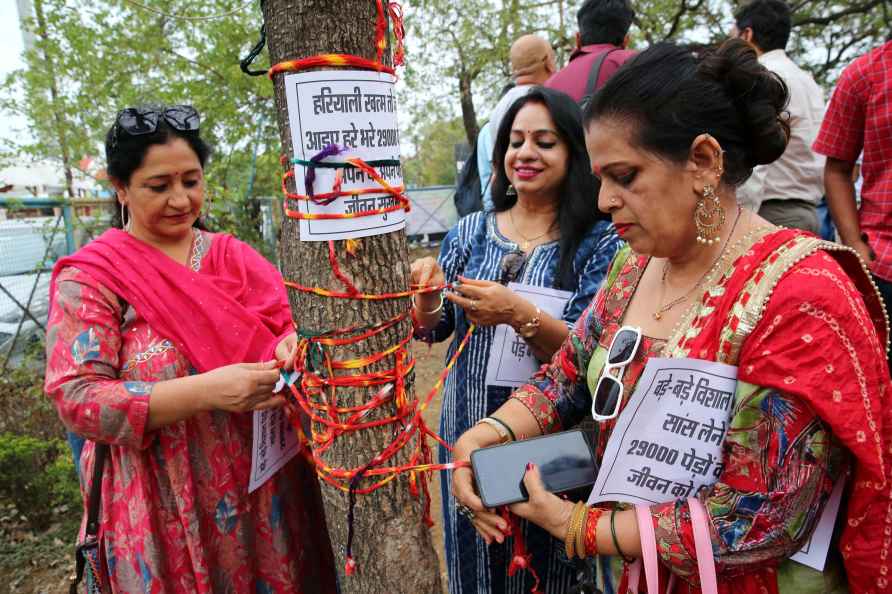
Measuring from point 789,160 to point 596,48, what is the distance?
1.15 metres

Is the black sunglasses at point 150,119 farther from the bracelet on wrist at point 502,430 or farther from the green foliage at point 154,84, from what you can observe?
the green foliage at point 154,84

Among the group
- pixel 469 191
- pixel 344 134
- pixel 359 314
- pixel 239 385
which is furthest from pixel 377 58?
pixel 469 191

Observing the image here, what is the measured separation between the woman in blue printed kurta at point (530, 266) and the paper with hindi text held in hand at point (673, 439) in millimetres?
557

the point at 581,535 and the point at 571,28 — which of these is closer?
the point at 581,535

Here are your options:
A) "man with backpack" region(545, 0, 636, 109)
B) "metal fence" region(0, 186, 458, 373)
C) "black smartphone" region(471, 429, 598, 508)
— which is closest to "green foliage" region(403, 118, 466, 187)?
"metal fence" region(0, 186, 458, 373)

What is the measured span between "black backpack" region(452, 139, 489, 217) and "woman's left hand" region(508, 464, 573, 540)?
6.05ft

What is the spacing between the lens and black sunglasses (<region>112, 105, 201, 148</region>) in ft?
5.22

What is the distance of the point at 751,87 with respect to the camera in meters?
1.13

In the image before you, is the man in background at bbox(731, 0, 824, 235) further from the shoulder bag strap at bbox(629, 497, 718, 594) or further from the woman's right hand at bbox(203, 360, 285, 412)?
the woman's right hand at bbox(203, 360, 285, 412)

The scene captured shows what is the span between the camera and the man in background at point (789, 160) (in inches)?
114

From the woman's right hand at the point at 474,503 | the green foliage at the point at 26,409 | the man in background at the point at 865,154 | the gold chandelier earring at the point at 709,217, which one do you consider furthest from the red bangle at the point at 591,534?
the green foliage at the point at 26,409

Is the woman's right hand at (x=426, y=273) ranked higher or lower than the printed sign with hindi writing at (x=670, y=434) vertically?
higher

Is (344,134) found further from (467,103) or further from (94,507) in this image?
(467,103)

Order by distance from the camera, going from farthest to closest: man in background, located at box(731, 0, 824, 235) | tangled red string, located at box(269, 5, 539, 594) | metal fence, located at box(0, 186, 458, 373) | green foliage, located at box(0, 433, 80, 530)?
metal fence, located at box(0, 186, 458, 373)
green foliage, located at box(0, 433, 80, 530)
man in background, located at box(731, 0, 824, 235)
tangled red string, located at box(269, 5, 539, 594)
